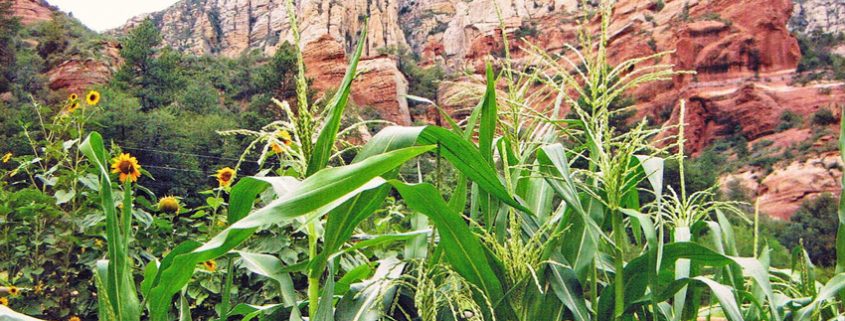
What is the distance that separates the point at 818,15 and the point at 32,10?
221 feet

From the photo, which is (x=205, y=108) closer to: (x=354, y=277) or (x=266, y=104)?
(x=266, y=104)

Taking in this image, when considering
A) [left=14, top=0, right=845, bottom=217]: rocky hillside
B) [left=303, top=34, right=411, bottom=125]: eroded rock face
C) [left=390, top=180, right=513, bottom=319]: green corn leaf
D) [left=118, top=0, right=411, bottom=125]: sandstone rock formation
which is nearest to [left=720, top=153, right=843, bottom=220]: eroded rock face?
[left=14, top=0, right=845, bottom=217]: rocky hillside

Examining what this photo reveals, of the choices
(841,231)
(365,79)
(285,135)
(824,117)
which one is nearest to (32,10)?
(365,79)

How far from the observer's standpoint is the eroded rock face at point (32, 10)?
3562 centimetres

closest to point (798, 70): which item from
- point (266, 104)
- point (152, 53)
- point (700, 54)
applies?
point (700, 54)

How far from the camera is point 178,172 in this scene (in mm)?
14414

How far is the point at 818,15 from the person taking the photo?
205 feet

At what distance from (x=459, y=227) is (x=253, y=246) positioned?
153cm

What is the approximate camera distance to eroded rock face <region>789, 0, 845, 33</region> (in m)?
59.3

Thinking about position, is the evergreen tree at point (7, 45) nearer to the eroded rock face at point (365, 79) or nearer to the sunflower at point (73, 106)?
the eroded rock face at point (365, 79)

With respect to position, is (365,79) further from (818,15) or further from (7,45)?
(818,15)

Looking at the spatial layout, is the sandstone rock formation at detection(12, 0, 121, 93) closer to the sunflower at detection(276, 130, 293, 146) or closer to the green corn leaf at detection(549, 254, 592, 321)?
the sunflower at detection(276, 130, 293, 146)

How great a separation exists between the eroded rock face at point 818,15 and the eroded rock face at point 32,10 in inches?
2372

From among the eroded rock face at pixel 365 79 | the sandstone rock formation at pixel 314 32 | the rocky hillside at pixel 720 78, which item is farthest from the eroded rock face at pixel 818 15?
the eroded rock face at pixel 365 79
